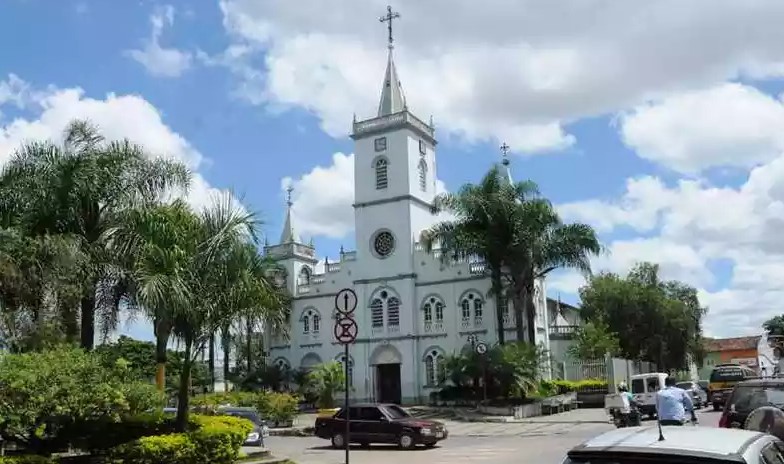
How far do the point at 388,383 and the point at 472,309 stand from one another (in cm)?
707

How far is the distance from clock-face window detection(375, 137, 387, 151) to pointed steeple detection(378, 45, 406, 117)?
1.84 meters

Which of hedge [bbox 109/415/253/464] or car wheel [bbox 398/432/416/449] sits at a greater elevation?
hedge [bbox 109/415/253/464]

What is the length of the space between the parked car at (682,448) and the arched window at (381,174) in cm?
→ 4458

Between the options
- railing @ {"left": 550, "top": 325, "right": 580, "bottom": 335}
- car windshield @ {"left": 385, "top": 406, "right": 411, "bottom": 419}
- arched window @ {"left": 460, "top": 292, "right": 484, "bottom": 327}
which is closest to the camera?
car windshield @ {"left": 385, "top": 406, "right": 411, "bottom": 419}

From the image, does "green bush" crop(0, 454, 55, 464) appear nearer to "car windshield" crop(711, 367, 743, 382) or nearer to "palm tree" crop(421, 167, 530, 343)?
"car windshield" crop(711, 367, 743, 382)

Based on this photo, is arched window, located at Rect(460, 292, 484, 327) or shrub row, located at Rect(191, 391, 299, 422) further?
arched window, located at Rect(460, 292, 484, 327)

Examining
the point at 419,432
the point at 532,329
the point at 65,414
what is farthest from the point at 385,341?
the point at 65,414

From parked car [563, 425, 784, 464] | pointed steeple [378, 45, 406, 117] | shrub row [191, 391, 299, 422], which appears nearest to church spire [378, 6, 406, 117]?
pointed steeple [378, 45, 406, 117]

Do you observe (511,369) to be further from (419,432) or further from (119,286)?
(119,286)

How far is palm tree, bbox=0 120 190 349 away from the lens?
17.7 metres

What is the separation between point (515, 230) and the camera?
128 feet

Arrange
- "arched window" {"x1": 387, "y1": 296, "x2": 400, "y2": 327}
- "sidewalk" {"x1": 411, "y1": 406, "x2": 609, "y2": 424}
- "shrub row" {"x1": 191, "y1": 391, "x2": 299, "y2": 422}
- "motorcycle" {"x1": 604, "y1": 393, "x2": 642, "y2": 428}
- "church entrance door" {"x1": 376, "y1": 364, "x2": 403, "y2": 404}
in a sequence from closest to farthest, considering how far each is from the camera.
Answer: "motorcycle" {"x1": 604, "y1": 393, "x2": 642, "y2": 428}, "sidewalk" {"x1": 411, "y1": 406, "x2": 609, "y2": 424}, "shrub row" {"x1": 191, "y1": 391, "x2": 299, "y2": 422}, "church entrance door" {"x1": 376, "y1": 364, "x2": 403, "y2": 404}, "arched window" {"x1": 387, "y1": 296, "x2": 400, "y2": 327}

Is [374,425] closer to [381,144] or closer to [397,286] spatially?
[397,286]

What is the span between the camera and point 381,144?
1955 inches
